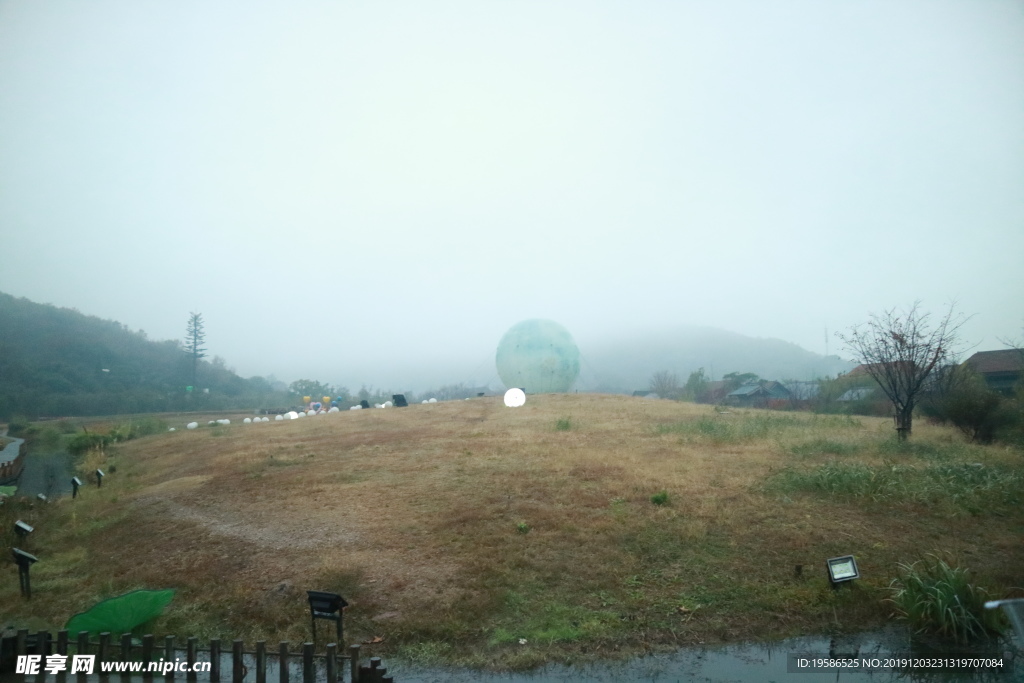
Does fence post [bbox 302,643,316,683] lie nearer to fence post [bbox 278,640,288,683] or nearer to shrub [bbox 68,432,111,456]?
fence post [bbox 278,640,288,683]

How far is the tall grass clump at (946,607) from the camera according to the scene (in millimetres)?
6965

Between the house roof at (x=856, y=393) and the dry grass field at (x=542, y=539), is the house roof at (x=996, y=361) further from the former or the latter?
the dry grass field at (x=542, y=539)

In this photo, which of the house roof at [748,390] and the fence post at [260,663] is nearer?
the fence post at [260,663]

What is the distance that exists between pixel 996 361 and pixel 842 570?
33.0 meters

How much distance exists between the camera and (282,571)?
30.5 ft

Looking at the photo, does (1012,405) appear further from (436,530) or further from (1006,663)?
(436,530)

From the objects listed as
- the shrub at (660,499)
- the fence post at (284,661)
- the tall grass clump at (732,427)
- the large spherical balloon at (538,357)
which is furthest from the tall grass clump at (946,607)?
the large spherical balloon at (538,357)

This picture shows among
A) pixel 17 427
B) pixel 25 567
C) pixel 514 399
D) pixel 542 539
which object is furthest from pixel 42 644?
pixel 17 427

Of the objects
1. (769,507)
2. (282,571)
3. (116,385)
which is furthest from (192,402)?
(769,507)

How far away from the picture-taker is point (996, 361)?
32719 mm

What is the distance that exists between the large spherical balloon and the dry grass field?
15662mm

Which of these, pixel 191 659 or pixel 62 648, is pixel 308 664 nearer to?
pixel 191 659

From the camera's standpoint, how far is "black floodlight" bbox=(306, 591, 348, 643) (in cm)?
699

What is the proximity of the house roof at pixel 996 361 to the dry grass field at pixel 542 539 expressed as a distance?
646 inches
